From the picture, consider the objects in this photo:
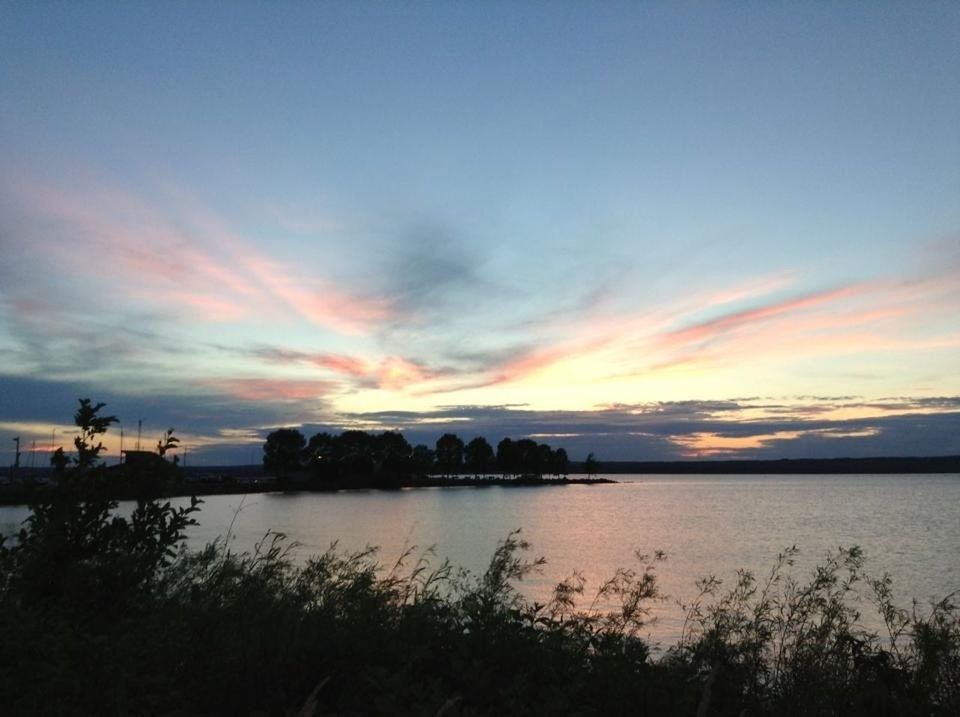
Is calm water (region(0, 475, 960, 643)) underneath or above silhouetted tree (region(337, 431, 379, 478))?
underneath

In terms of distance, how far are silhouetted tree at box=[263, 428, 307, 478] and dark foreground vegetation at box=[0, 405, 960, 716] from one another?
178 meters

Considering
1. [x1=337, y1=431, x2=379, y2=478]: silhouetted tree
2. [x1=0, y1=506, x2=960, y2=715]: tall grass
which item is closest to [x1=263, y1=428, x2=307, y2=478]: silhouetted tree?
[x1=337, y1=431, x2=379, y2=478]: silhouetted tree

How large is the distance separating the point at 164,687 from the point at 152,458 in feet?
9.35

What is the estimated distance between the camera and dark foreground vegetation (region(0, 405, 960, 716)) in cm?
582

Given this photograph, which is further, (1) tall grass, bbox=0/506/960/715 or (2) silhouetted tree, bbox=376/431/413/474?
(2) silhouetted tree, bbox=376/431/413/474

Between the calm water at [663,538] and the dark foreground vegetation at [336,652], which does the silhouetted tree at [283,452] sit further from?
the dark foreground vegetation at [336,652]

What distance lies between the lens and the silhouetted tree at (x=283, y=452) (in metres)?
182

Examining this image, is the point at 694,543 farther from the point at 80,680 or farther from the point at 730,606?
the point at 80,680

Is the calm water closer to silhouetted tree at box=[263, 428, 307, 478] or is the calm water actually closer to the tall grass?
the tall grass

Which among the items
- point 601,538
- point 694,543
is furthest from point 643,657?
point 601,538

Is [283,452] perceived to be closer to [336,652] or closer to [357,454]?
[357,454]

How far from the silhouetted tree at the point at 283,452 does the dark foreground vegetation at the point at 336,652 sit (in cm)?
17834

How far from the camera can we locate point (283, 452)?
182500 millimetres

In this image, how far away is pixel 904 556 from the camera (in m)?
41.3
